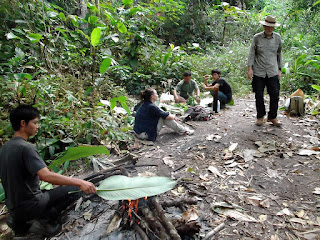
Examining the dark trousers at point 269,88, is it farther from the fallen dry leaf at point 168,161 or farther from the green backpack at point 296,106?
the fallen dry leaf at point 168,161

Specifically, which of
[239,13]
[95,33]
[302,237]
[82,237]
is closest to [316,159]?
[302,237]

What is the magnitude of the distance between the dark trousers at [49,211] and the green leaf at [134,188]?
577mm

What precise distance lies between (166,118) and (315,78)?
207 inches

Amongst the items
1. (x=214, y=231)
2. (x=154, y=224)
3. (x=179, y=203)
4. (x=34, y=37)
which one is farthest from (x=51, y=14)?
(x=214, y=231)

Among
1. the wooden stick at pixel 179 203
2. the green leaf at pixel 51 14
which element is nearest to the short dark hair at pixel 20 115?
the wooden stick at pixel 179 203

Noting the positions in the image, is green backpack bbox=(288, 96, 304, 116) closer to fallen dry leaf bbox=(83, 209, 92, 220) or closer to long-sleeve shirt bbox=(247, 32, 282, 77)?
long-sleeve shirt bbox=(247, 32, 282, 77)

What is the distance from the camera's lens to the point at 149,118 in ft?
14.8

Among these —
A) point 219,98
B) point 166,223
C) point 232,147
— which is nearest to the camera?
point 166,223

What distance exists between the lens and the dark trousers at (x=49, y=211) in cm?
229

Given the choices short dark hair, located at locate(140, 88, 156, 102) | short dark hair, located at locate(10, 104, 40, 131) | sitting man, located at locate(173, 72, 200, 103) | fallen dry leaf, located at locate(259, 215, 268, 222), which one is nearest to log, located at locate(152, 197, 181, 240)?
fallen dry leaf, located at locate(259, 215, 268, 222)

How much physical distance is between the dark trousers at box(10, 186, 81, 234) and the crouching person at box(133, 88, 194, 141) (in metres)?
2.04

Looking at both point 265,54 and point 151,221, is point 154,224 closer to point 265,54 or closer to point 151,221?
point 151,221

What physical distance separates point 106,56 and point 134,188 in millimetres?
4555

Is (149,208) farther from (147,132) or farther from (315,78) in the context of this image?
(315,78)
